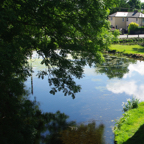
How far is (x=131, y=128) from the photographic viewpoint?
1088 cm

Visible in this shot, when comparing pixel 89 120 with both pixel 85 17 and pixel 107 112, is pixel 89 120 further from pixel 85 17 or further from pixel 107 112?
pixel 85 17

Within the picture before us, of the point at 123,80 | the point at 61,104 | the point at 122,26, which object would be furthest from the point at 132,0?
the point at 61,104

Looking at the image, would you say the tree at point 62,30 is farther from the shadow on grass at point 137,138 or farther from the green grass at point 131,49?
the green grass at point 131,49

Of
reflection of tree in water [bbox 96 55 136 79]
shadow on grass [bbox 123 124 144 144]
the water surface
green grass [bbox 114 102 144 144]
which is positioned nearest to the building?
reflection of tree in water [bbox 96 55 136 79]

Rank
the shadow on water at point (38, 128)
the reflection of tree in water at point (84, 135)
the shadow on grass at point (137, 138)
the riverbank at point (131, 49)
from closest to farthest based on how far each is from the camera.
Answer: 1. the shadow on water at point (38, 128)
2. the shadow on grass at point (137, 138)
3. the reflection of tree in water at point (84, 135)
4. the riverbank at point (131, 49)

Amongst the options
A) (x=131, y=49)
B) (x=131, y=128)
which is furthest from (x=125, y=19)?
(x=131, y=128)

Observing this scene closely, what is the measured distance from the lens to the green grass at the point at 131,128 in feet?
31.3

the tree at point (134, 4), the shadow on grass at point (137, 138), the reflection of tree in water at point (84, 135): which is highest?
the tree at point (134, 4)

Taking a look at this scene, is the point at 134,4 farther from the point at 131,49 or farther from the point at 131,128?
the point at 131,128

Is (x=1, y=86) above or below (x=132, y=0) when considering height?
below

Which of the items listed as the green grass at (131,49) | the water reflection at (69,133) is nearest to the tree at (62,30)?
the water reflection at (69,133)

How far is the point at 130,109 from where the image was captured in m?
13.8

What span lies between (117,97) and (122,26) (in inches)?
2605

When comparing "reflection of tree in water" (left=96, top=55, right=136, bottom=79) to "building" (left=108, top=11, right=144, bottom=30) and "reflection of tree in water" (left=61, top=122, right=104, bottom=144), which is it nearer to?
"reflection of tree in water" (left=61, top=122, right=104, bottom=144)
